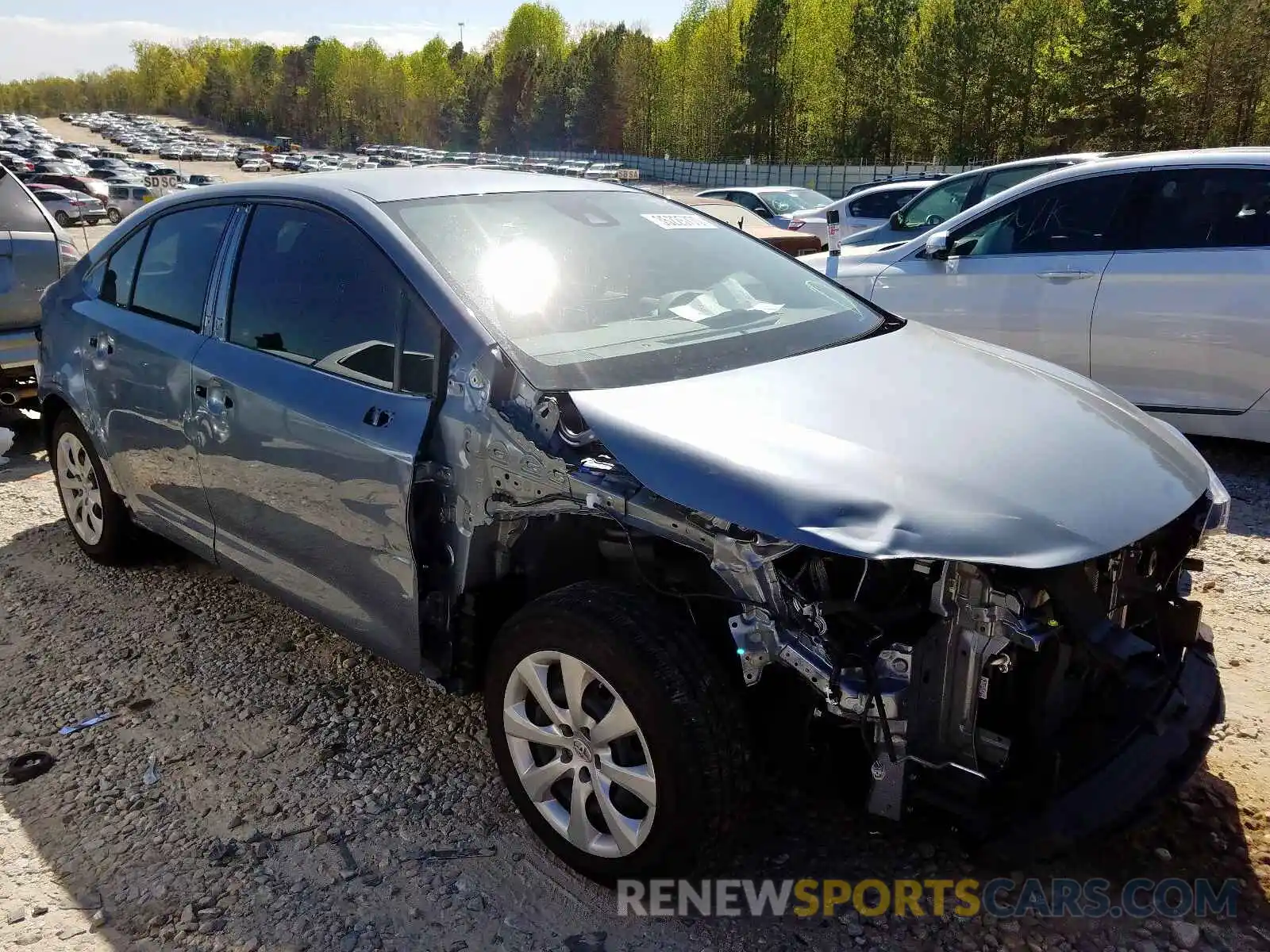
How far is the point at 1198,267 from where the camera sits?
5.01 metres

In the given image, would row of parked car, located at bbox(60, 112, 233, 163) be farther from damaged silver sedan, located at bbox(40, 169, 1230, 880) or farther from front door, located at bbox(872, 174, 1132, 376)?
damaged silver sedan, located at bbox(40, 169, 1230, 880)

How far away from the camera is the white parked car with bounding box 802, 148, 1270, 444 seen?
4.93m

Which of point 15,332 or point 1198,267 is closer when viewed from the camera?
point 1198,267

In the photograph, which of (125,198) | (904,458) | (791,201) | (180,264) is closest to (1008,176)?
(791,201)

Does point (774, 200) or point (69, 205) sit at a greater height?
point (774, 200)

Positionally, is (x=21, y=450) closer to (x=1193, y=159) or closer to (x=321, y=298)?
(x=321, y=298)

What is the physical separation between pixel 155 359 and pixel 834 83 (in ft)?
211

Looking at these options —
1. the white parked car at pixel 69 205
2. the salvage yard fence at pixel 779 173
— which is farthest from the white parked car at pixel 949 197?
the white parked car at pixel 69 205

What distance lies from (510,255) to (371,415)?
64 cm

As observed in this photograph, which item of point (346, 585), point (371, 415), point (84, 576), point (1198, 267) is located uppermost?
point (1198, 267)

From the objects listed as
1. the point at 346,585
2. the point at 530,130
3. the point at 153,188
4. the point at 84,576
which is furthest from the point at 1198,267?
the point at 530,130

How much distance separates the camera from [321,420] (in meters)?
2.82

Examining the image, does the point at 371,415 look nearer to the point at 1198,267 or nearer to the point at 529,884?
the point at 529,884

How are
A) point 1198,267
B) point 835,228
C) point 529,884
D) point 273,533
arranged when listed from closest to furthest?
1. point 529,884
2. point 273,533
3. point 1198,267
4. point 835,228
